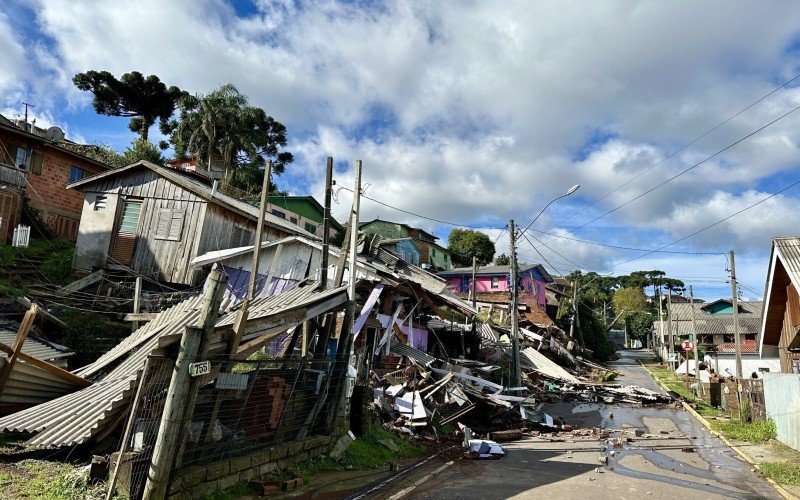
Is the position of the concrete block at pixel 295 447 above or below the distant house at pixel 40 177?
below

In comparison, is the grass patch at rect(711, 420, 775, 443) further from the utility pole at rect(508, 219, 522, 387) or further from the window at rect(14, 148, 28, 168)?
the window at rect(14, 148, 28, 168)

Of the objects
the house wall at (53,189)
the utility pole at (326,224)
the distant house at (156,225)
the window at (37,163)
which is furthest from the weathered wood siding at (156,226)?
the utility pole at (326,224)

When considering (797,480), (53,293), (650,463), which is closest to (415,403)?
(650,463)

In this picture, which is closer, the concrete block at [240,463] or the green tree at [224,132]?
the concrete block at [240,463]

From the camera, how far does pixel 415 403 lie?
44.3ft

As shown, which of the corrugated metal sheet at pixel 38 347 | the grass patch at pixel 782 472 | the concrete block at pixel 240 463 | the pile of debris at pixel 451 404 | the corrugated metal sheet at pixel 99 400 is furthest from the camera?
the pile of debris at pixel 451 404

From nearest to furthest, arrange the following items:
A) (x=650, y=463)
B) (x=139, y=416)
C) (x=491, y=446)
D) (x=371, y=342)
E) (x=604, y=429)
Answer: (x=139, y=416) < (x=650, y=463) < (x=491, y=446) < (x=604, y=429) < (x=371, y=342)

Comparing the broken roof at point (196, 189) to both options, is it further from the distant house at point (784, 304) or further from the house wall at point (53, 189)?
the distant house at point (784, 304)

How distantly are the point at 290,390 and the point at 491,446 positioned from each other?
5.88 m

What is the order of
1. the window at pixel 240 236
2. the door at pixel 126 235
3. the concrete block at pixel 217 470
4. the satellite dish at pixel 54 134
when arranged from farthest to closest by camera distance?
the satellite dish at pixel 54 134, the window at pixel 240 236, the door at pixel 126 235, the concrete block at pixel 217 470

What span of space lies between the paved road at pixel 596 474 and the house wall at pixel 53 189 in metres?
24.2

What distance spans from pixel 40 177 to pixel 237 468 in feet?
80.7

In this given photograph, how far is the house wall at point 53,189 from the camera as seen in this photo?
24.5 m

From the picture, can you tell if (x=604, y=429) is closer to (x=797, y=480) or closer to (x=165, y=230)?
(x=797, y=480)
